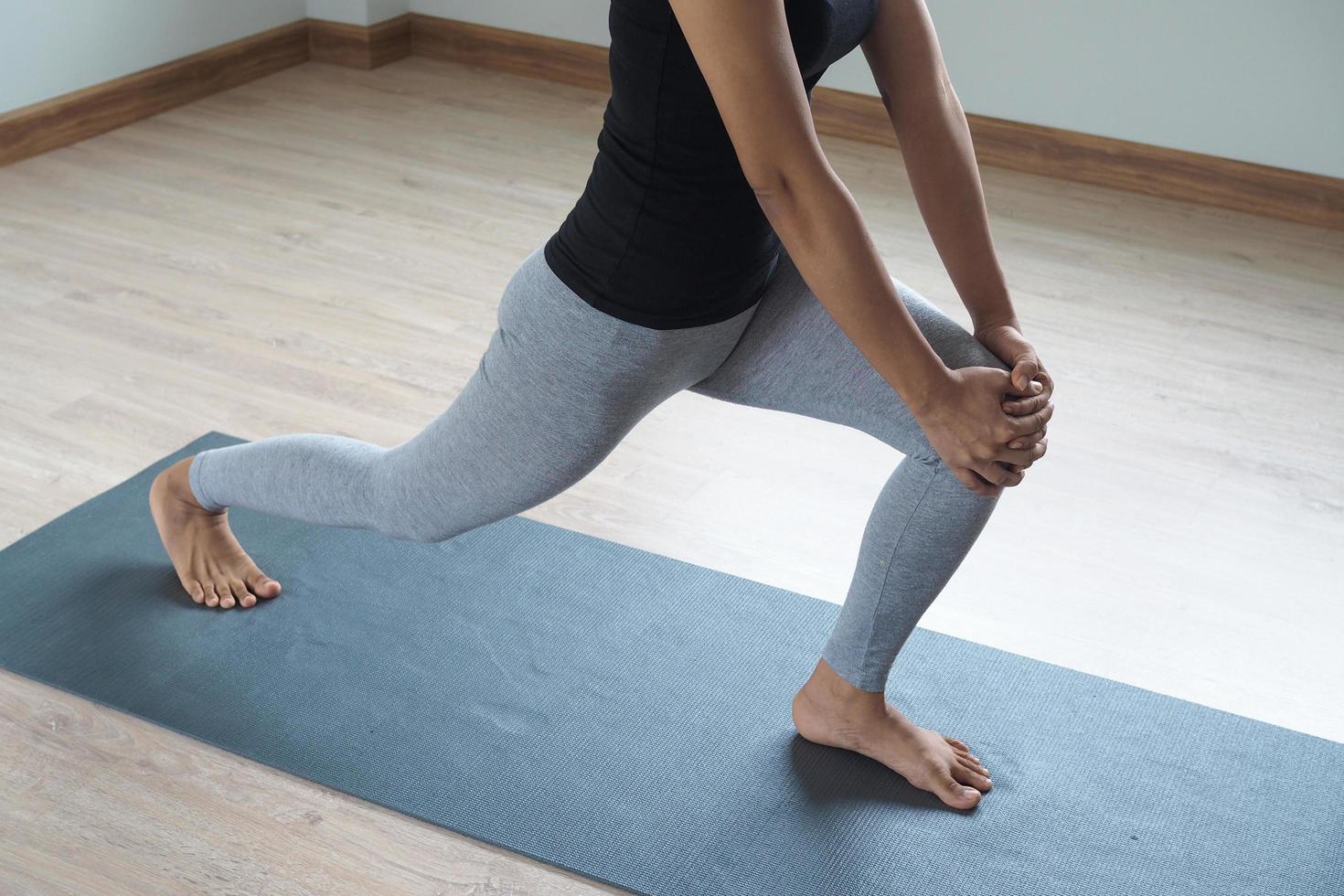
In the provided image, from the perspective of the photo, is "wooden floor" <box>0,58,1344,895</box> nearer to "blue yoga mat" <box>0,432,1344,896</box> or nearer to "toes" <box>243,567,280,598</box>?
"blue yoga mat" <box>0,432,1344,896</box>

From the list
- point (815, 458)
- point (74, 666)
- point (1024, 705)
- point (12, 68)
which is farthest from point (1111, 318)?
point (12, 68)

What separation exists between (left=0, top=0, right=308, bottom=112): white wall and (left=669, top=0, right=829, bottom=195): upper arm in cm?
283

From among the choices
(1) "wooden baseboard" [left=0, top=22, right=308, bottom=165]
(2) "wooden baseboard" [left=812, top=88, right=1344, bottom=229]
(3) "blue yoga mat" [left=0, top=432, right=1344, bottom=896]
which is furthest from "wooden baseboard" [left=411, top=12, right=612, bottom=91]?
(3) "blue yoga mat" [left=0, top=432, right=1344, bottom=896]

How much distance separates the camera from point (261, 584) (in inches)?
71.5

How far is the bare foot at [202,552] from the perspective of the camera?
1.78m

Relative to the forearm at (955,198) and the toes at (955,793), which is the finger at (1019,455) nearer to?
the forearm at (955,198)

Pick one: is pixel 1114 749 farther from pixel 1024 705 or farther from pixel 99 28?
pixel 99 28

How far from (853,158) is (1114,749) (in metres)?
2.41

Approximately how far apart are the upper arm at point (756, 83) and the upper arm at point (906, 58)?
0.93 ft

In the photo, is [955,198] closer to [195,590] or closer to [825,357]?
[825,357]

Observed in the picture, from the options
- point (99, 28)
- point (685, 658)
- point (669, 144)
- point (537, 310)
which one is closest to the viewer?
point (669, 144)

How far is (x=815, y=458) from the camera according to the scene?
7.54 ft

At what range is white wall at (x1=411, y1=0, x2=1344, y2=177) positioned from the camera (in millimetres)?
3348

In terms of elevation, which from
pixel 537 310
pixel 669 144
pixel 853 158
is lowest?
pixel 853 158
